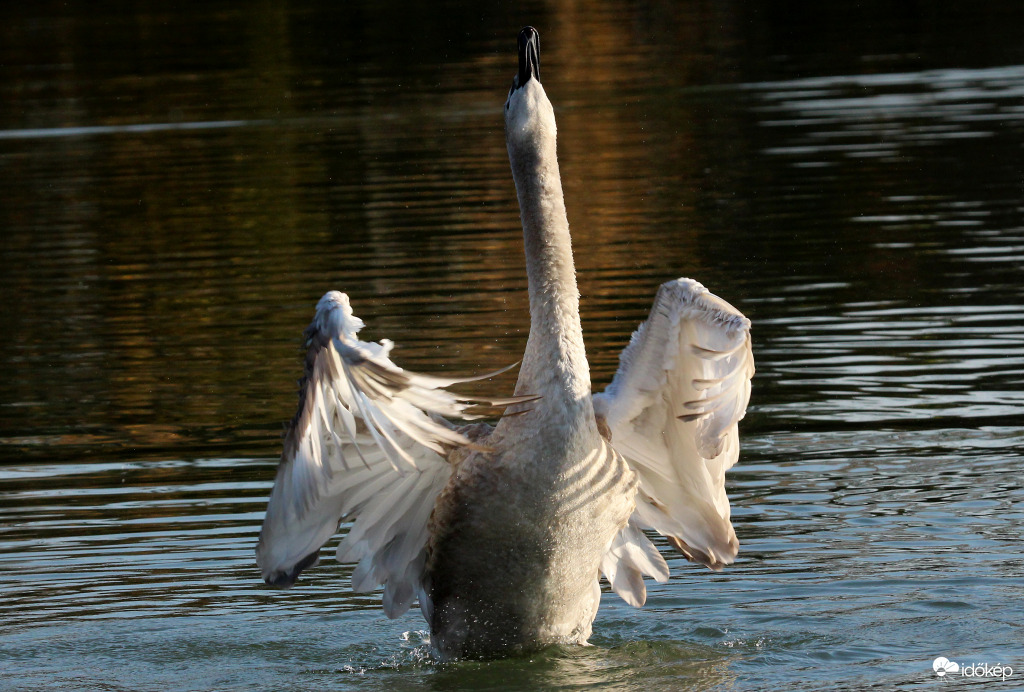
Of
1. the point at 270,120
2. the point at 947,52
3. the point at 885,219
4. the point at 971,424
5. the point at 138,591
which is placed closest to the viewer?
the point at 138,591

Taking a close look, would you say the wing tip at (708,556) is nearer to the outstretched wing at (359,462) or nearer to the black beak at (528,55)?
the outstretched wing at (359,462)

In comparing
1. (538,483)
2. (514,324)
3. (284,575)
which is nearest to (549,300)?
(538,483)

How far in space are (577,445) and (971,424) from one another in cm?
477

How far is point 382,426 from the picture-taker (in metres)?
6.50

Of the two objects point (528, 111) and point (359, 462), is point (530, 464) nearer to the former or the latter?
point (359, 462)

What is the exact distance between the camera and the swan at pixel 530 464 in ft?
24.1

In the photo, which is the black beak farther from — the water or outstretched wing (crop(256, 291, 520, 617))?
the water

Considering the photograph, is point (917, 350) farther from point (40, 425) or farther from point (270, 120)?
point (270, 120)

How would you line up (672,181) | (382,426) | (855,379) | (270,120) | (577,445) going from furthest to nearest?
(270,120)
(672,181)
(855,379)
(577,445)
(382,426)

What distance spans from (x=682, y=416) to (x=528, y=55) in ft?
5.68

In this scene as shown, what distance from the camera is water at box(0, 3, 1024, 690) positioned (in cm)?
834

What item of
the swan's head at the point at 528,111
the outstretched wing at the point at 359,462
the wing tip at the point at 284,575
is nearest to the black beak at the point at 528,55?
the swan's head at the point at 528,111

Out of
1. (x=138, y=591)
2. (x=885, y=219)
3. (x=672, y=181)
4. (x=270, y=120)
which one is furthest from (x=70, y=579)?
(x=270, y=120)

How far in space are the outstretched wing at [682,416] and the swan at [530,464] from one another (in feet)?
0.04
